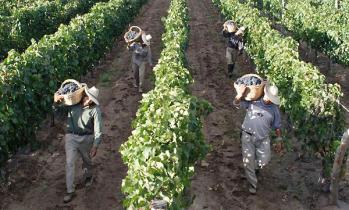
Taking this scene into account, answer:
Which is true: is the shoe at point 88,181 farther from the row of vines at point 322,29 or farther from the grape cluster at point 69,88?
the row of vines at point 322,29

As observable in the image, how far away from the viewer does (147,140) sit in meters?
5.88

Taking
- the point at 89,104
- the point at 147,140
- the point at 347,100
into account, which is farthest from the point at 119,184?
the point at 347,100

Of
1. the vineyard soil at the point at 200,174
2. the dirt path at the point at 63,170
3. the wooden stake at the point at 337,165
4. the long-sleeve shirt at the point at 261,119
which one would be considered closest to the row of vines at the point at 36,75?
the dirt path at the point at 63,170

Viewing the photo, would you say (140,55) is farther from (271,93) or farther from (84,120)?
(271,93)

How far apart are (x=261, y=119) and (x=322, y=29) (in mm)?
9918

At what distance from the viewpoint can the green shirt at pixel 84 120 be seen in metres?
7.49

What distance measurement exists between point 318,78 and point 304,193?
7.51 ft

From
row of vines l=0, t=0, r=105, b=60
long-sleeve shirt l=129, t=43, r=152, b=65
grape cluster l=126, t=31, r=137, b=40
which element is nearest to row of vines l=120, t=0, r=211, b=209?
long-sleeve shirt l=129, t=43, r=152, b=65

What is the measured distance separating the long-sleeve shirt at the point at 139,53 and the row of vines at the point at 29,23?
5.37 metres

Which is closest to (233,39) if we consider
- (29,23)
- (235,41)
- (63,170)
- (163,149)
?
(235,41)

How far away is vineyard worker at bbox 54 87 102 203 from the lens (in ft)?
24.6

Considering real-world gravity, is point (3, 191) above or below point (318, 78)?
below

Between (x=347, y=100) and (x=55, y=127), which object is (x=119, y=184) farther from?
(x=347, y=100)

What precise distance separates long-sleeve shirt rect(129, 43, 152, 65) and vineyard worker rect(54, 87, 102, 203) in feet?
16.5
